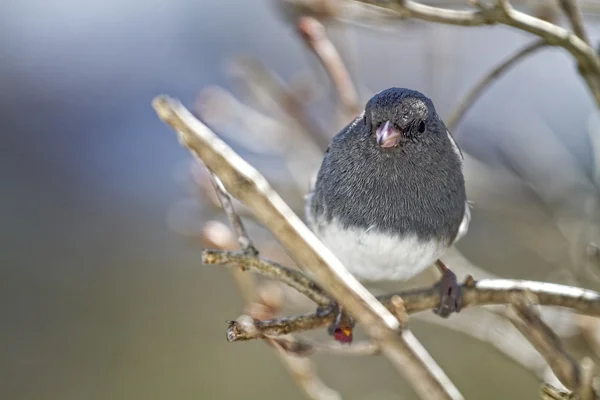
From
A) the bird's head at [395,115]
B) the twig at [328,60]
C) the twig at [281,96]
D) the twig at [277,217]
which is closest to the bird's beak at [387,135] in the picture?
the bird's head at [395,115]

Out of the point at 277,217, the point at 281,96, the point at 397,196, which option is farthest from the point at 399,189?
the point at 277,217

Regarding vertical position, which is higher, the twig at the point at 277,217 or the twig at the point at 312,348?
the twig at the point at 312,348

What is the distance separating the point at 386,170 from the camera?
140 centimetres

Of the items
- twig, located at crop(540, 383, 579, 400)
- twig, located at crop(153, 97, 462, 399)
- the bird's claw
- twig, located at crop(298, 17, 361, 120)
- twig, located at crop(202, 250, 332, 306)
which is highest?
twig, located at crop(298, 17, 361, 120)

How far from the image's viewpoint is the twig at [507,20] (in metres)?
1.12

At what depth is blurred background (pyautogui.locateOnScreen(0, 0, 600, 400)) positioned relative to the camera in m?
1.85

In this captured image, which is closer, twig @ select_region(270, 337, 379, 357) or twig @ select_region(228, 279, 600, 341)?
twig @ select_region(228, 279, 600, 341)

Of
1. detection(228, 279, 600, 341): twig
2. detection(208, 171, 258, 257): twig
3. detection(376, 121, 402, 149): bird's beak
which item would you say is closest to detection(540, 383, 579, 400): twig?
detection(228, 279, 600, 341): twig

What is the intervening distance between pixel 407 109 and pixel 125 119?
3919 millimetres

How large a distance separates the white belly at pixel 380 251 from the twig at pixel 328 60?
33 cm

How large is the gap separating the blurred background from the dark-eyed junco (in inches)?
9.4

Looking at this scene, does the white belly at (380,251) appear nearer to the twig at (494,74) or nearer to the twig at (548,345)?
the twig at (494,74)

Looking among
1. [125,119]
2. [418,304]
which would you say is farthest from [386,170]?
[125,119]

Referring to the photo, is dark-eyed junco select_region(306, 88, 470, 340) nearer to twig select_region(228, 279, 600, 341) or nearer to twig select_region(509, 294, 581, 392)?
twig select_region(228, 279, 600, 341)
